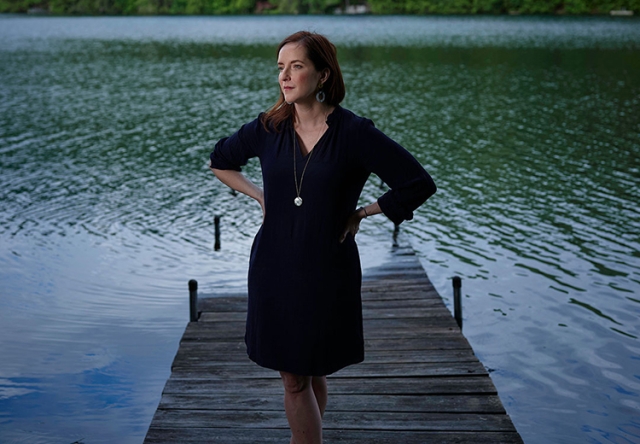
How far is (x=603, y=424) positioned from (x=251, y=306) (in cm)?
435

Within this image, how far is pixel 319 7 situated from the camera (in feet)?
398

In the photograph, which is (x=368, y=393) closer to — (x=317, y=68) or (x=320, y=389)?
(x=320, y=389)

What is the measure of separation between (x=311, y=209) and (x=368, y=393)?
2.40 m

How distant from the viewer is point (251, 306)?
3.67m

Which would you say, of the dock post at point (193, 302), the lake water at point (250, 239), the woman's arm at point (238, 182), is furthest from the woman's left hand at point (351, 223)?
the dock post at point (193, 302)

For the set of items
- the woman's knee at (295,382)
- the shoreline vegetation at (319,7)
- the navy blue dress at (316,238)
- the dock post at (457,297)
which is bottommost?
the dock post at (457,297)

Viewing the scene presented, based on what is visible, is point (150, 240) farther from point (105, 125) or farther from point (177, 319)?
point (105, 125)

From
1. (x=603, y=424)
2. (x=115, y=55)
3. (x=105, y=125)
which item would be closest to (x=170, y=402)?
(x=603, y=424)

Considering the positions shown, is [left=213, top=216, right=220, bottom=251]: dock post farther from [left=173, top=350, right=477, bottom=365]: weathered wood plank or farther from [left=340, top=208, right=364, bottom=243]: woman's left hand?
[left=340, top=208, right=364, bottom=243]: woman's left hand

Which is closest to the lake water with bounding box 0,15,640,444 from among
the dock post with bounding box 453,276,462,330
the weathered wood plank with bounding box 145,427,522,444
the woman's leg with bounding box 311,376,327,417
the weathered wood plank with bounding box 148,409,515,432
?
the dock post with bounding box 453,276,462,330

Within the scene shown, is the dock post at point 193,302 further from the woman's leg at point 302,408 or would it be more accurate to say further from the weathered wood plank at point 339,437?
the woman's leg at point 302,408

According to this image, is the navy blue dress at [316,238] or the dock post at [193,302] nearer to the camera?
the navy blue dress at [316,238]

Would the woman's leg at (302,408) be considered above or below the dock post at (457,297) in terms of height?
above

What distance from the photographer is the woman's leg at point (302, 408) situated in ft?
12.0
